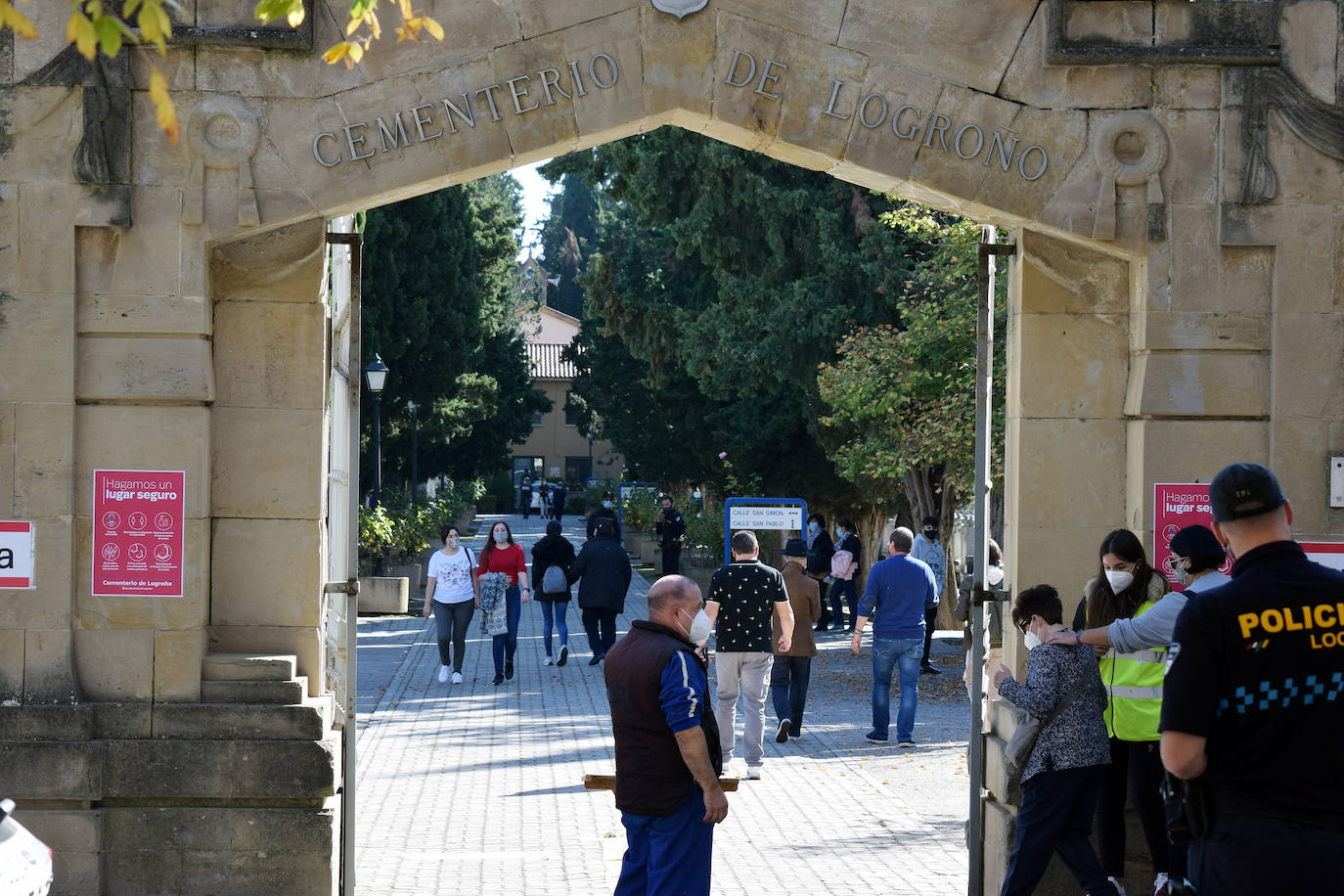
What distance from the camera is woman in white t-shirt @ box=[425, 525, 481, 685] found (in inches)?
643

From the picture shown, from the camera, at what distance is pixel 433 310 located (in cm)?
3578

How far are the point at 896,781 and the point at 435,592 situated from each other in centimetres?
647

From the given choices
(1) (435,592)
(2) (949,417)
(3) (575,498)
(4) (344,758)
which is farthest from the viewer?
(3) (575,498)

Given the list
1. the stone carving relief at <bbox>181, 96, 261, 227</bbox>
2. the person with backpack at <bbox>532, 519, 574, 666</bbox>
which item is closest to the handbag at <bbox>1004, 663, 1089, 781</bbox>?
the stone carving relief at <bbox>181, 96, 261, 227</bbox>

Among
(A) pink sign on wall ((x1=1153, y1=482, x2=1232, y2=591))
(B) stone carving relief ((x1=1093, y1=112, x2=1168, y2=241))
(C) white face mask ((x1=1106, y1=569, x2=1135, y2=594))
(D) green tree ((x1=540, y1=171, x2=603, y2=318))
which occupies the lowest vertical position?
(C) white face mask ((x1=1106, y1=569, x2=1135, y2=594))

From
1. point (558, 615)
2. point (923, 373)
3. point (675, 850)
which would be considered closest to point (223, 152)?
point (675, 850)

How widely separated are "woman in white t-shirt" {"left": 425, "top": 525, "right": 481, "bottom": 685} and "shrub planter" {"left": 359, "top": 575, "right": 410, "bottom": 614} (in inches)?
331

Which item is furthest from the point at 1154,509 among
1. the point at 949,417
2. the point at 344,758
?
the point at 949,417

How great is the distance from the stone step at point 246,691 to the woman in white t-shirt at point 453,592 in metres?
8.79

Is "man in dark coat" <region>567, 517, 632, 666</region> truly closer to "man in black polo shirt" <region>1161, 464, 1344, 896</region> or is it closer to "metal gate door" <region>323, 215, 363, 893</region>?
"metal gate door" <region>323, 215, 363, 893</region>

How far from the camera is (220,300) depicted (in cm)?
745

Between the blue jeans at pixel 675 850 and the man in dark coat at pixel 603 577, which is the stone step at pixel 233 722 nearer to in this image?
the blue jeans at pixel 675 850

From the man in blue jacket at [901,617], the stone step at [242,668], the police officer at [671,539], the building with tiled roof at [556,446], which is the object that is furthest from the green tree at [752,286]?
the building with tiled roof at [556,446]

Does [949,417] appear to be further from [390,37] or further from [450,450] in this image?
[450,450]
